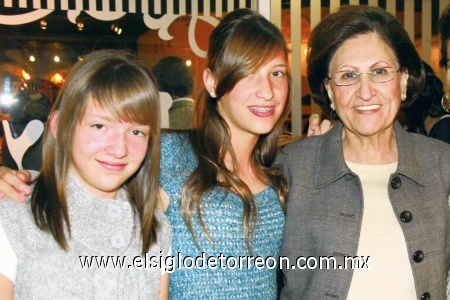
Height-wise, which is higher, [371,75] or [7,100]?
[371,75]

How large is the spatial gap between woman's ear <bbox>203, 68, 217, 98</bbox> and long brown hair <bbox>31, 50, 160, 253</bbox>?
0.37 meters

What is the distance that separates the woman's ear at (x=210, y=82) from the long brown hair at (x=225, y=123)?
3 centimetres

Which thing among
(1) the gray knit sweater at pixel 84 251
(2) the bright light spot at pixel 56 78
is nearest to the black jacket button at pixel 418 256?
(1) the gray knit sweater at pixel 84 251

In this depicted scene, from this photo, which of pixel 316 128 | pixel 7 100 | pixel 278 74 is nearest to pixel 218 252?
pixel 278 74

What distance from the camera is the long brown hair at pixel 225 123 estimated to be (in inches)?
85.0

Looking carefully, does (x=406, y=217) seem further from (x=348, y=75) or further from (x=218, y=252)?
(x=218, y=252)

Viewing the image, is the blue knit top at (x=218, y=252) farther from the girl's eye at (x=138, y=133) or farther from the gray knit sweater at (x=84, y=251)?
the girl's eye at (x=138, y=133)

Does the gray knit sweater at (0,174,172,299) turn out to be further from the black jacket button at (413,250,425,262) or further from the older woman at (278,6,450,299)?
the black jacket button at (413,250,425,262)

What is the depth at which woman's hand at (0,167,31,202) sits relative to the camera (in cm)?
176

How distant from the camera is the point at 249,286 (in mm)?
2160

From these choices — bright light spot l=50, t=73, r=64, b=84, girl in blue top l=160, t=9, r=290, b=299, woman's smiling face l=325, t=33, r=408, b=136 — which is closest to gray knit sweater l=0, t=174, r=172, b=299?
girl in blue top l=160, t=9, r=290, b=299

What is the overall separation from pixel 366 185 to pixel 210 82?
2.46ft

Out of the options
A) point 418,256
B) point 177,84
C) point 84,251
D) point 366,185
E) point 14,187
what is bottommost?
point 418,256

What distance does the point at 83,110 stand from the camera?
1.84 metres
